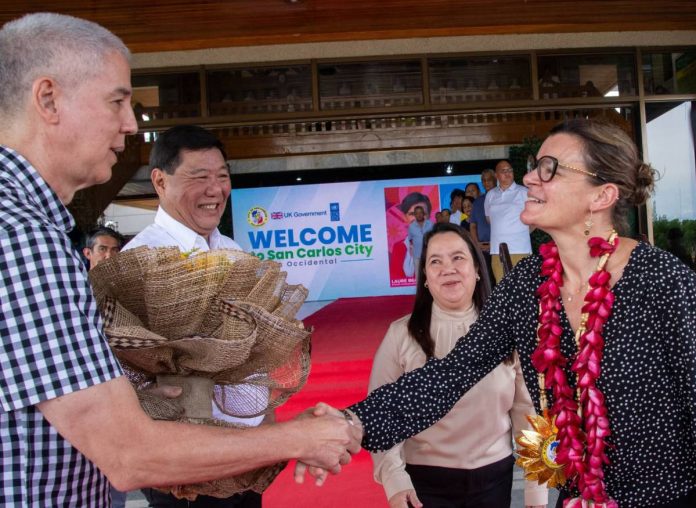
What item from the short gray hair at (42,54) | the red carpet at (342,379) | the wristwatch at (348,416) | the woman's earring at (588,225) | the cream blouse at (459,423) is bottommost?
the red carpet at (342,379)

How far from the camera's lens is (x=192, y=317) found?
4.54 feet

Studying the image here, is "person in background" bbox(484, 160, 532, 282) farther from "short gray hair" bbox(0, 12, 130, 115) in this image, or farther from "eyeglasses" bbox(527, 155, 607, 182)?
"short gray hair" bbox(0, 12, 130, 115)

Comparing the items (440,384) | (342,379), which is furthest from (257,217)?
(440,384)

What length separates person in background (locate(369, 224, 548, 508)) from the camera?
95.6 inches

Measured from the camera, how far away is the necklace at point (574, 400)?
1685mm

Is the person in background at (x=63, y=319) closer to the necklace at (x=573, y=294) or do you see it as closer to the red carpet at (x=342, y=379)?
the necklace at (x=573, y=294)

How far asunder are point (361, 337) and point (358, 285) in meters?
4.46

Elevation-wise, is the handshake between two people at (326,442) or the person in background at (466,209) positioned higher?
the person in background at (466,209)

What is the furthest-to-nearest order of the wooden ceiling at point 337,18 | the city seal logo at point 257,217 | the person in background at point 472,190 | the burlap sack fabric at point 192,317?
the city seal logo at point 257,217
the person in background at point 472,190
the wooden ceiling at point 337,18
the burlap sack fabric at point 192,317

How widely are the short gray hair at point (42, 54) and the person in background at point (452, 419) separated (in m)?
1.67

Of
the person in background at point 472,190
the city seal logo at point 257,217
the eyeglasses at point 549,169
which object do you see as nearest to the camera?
the eyeglasses at point 549,169

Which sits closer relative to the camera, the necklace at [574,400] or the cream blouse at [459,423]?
the necklace at [574,400]

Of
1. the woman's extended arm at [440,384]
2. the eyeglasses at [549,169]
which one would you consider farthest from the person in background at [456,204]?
the eyeglasses at [549,169]

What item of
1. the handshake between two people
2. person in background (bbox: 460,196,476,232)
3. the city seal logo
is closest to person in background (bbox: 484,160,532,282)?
person in background (bbox: 460,196,476,232)
